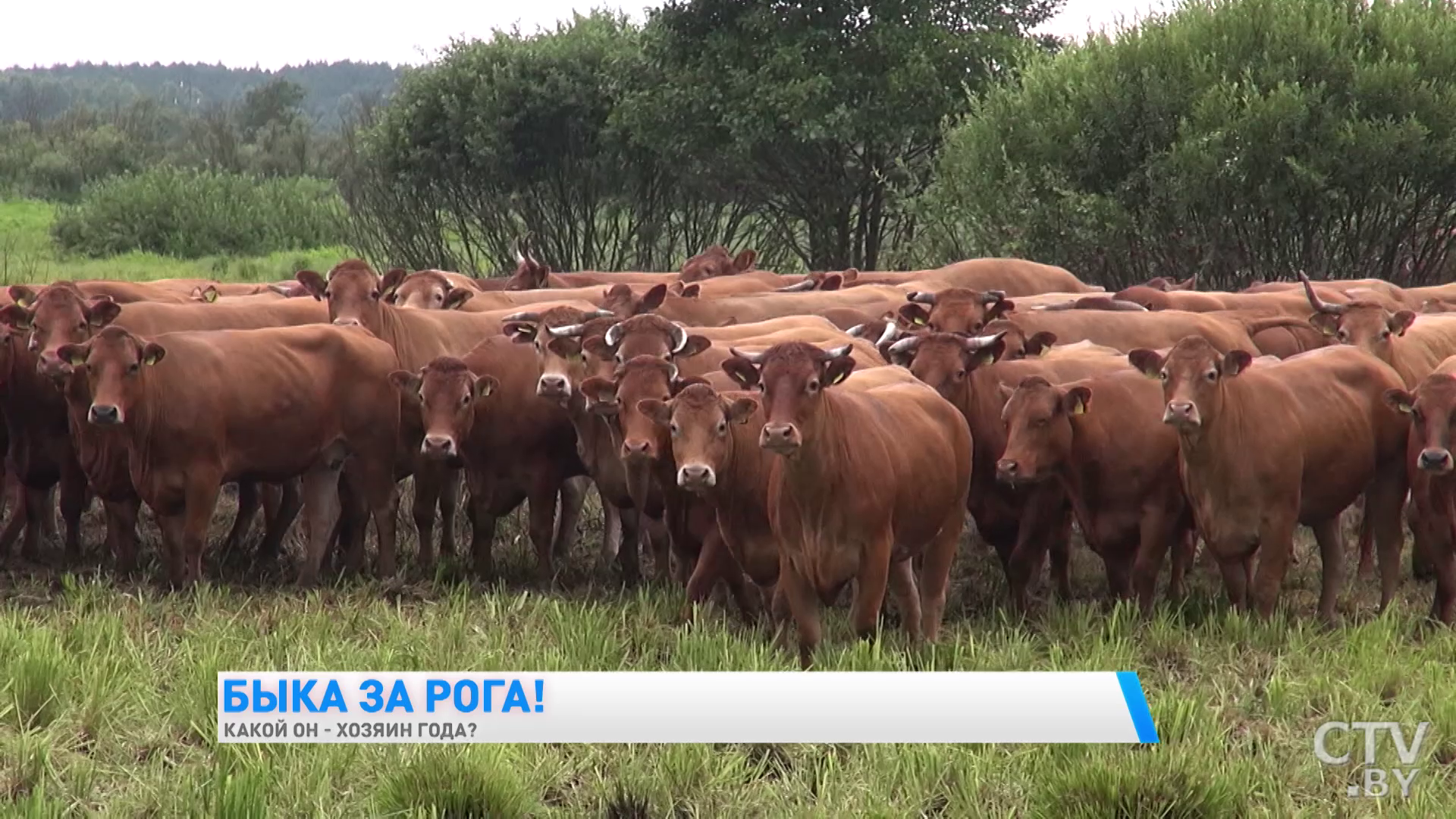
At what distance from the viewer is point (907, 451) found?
728 centimetres

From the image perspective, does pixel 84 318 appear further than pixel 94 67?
No

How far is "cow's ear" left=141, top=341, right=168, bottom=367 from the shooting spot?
8.52m

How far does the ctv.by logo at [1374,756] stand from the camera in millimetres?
5512

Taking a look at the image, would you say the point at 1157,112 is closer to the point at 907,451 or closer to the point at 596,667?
the point at 907,451

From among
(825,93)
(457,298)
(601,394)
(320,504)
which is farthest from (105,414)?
(825,93)

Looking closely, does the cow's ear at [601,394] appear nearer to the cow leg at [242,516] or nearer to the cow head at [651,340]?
the cow head at [651,340]

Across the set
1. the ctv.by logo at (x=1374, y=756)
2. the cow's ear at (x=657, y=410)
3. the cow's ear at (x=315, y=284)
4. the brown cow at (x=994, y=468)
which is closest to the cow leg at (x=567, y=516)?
the cow's ear at (x=315, y=284)

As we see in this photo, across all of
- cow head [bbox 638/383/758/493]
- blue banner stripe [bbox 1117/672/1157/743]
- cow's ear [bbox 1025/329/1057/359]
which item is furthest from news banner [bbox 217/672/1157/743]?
cow's ear [bbox 1025/329/1057/359]

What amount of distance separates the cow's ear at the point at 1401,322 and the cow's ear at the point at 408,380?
5610 mm

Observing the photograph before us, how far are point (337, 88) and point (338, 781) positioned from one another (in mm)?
182396

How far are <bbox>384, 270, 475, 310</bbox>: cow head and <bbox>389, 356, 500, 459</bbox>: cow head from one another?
9.93ft

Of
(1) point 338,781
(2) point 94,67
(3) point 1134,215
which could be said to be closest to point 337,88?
(2) point 94,67

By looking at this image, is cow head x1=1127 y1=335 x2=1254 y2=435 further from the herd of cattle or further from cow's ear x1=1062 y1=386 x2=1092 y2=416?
cow's ear x1=1062 y1=386 x2=1092 y2=416

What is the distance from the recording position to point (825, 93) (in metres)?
21.4
